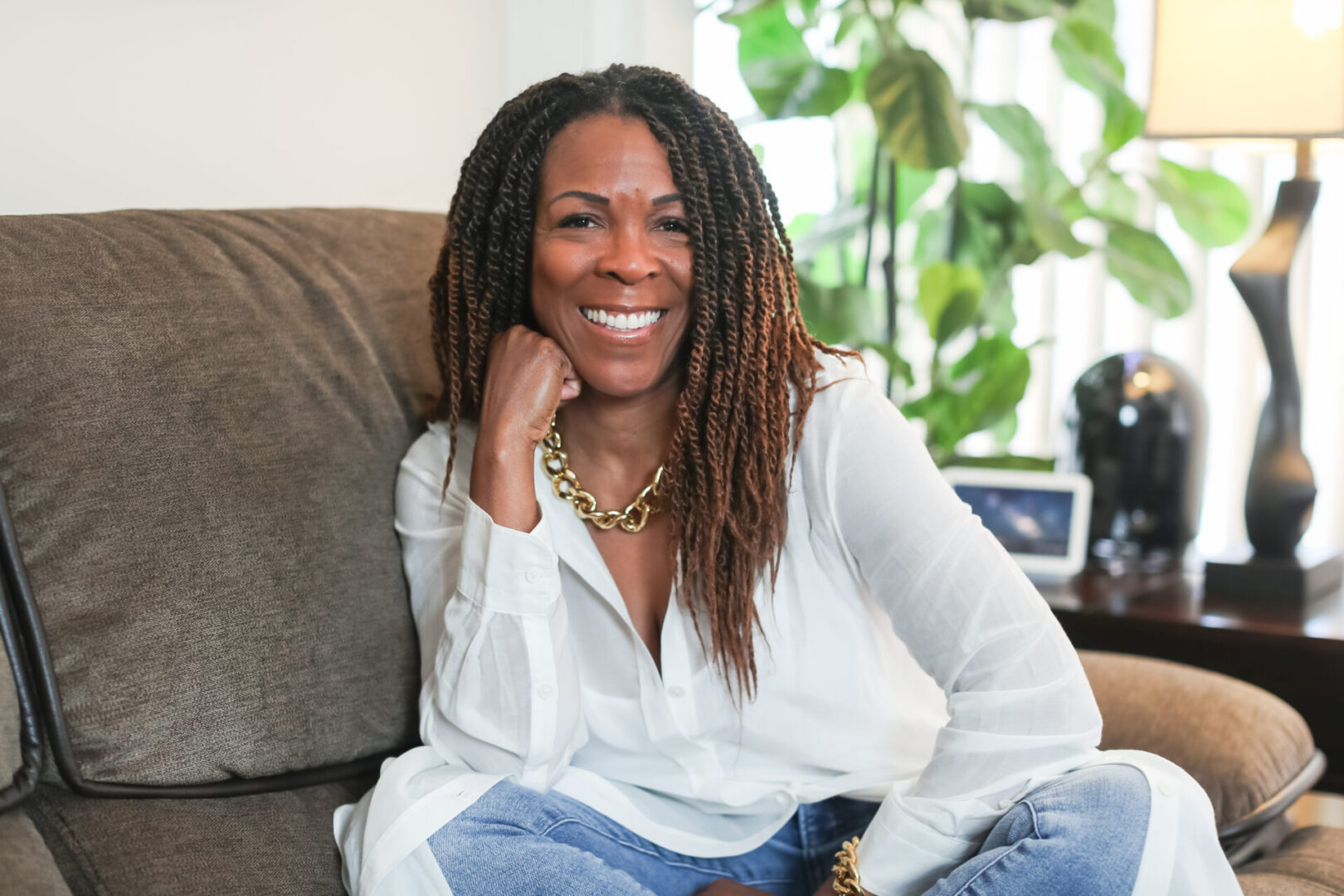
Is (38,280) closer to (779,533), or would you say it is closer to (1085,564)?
(779,533)

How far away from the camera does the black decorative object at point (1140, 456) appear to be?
1.92 meters

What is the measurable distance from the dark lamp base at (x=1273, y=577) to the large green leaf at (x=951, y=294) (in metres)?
0.52

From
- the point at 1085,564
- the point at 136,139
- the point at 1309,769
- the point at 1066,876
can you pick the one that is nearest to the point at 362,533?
the point at 136,139

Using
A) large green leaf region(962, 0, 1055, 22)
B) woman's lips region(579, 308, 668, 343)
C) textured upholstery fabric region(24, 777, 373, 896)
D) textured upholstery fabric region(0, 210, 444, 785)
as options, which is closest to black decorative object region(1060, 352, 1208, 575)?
large green leaf region(962, 0, 1055, 22)

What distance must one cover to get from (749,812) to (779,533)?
0.27m

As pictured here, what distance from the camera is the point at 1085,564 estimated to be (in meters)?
1.98

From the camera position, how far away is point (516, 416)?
1147 millimetres

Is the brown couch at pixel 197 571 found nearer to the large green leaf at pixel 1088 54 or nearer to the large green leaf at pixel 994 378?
the large green leaf at pixel 994 378

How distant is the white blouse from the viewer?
1.04m

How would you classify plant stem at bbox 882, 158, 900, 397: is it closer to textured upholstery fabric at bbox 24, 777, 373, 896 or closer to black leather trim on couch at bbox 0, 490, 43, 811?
textured upholstery fabric at bbox 24, 777, 373, 896

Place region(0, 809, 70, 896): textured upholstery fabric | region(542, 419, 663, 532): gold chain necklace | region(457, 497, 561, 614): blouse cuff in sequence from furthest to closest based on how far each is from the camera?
region(542, 419, 663, 532): gold chain necklace
region(457, 497, 561, 614): blouse cuff
region(0, 809, 70, 896): textured upholstery fabric

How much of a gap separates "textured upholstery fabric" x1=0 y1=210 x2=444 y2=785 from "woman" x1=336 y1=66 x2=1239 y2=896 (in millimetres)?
65

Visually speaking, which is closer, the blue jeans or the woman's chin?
the blue jeans

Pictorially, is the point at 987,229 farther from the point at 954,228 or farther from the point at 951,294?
the point at 951,294
